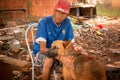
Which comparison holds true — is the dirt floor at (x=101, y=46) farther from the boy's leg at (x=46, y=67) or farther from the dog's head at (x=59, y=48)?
the dog's head at (x=59, y=48)

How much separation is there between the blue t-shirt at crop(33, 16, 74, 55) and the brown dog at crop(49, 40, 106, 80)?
0.51m

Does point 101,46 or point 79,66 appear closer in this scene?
point 79,66

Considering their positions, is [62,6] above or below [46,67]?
above

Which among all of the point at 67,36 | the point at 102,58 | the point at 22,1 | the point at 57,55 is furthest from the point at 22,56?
the point at 22,1

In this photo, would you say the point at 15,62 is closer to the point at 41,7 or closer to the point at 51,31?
the point at 51,31

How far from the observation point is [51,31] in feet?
15.2

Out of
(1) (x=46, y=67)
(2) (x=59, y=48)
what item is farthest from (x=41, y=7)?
(2) (x=59, y=48)

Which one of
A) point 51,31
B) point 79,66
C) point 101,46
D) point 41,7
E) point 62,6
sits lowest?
point 101,46

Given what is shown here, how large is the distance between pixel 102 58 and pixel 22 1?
644 cm

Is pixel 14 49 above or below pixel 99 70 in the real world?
below

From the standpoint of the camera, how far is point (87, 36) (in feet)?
37.7

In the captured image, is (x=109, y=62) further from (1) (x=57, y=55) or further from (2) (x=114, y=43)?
(1) (x=57, y=55)

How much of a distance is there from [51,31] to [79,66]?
95 centimetres

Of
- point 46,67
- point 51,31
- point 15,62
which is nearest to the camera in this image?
point 46,67
